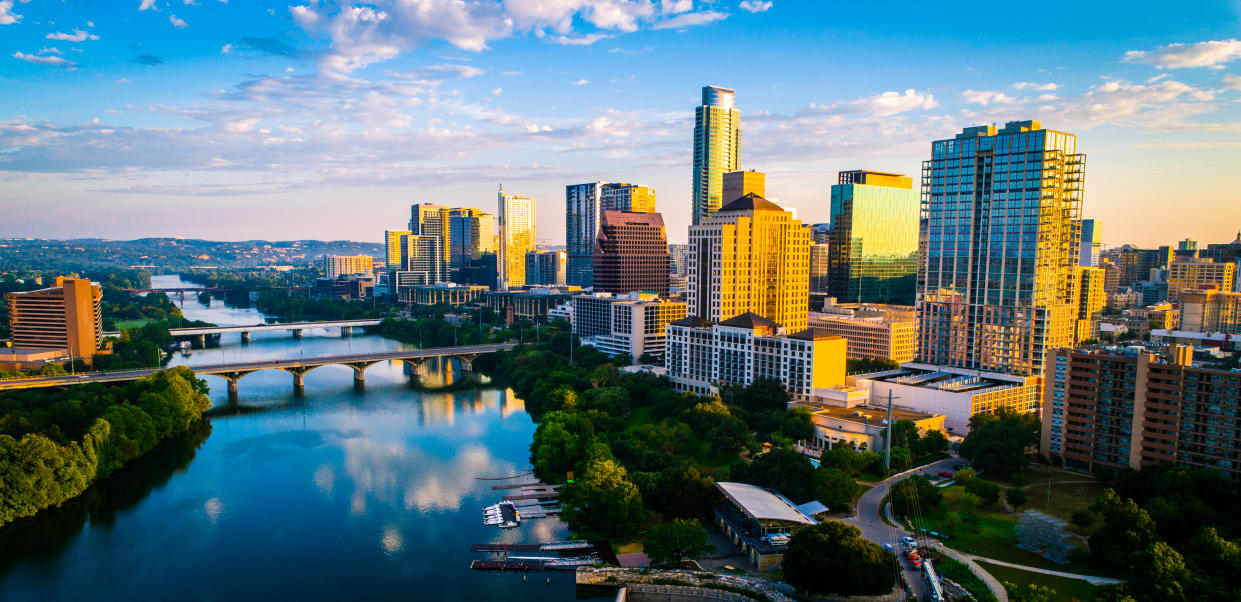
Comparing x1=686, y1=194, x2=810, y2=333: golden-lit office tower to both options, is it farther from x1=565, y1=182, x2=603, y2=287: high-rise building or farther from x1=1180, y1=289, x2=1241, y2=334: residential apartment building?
x1=565, y1=182, x2=603, y2=287: high-rise building

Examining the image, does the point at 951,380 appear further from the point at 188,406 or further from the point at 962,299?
the point at 188,406

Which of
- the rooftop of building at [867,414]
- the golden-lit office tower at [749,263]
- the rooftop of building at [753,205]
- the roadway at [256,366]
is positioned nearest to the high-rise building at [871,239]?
the golden-lit office tower at [749,263]

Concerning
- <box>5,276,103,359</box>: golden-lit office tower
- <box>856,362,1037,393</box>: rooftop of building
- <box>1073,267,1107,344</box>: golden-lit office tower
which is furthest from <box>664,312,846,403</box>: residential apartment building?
<box>5,276,103,359</box>: golden-lit office tower

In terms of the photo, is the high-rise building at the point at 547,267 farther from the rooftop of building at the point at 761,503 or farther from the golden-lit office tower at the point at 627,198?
the rooftop of building at the point at 761,503

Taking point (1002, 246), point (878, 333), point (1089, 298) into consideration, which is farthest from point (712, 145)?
point (1002, 246)

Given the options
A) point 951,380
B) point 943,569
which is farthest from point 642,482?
point 951,380

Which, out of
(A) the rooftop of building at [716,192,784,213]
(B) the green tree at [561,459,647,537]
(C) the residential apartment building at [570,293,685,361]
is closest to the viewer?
(B) the green tree at [561,459,647,537]
